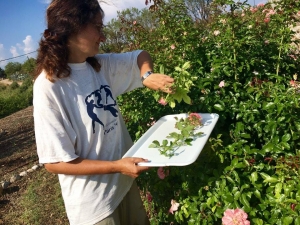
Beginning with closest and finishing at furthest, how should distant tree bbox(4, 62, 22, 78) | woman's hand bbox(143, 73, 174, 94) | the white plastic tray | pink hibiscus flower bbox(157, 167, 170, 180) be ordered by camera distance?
the white plastic tray
woman's hand bbox(143, 73, 174, 94)
pink hibiscus flower bbox(157, 167, 170, 180)
distant tree bbox(4, 62, 22, 78)

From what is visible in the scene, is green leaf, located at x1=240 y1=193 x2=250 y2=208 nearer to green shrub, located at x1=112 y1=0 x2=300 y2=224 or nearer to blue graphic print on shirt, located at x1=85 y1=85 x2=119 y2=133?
green shrub, located at x1=112 y1=0 x2=300 y2=224

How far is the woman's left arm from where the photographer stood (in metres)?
1.44

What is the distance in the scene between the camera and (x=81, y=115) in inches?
52.2

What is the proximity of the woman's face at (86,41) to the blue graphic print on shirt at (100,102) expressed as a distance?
18cm

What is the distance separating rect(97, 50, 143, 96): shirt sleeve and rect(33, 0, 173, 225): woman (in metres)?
0.01

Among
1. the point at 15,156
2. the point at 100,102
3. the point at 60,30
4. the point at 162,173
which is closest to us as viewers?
the point at 60,30

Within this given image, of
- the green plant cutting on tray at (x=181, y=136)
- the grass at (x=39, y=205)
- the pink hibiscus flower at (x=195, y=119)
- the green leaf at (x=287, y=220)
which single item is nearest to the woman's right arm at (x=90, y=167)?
the green plant cutting on tray at (x=181, y=136)

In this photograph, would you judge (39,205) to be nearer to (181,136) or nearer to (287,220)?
(181,136)

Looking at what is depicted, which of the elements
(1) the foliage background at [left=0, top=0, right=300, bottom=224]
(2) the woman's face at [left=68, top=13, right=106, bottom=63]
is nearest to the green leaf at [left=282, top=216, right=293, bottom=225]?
(1) the foliage background at [left=0, top=0, right=300, bottom=224]

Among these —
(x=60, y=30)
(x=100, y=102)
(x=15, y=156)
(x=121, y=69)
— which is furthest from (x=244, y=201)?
(x=15, y=156)

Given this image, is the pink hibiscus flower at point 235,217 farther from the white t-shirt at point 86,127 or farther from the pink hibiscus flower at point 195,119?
the white t-shirt at point 86,127

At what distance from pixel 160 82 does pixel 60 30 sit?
0.52m

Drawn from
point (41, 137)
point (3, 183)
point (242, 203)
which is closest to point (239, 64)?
point (242, 203)

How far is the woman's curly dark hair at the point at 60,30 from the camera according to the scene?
128 cm
